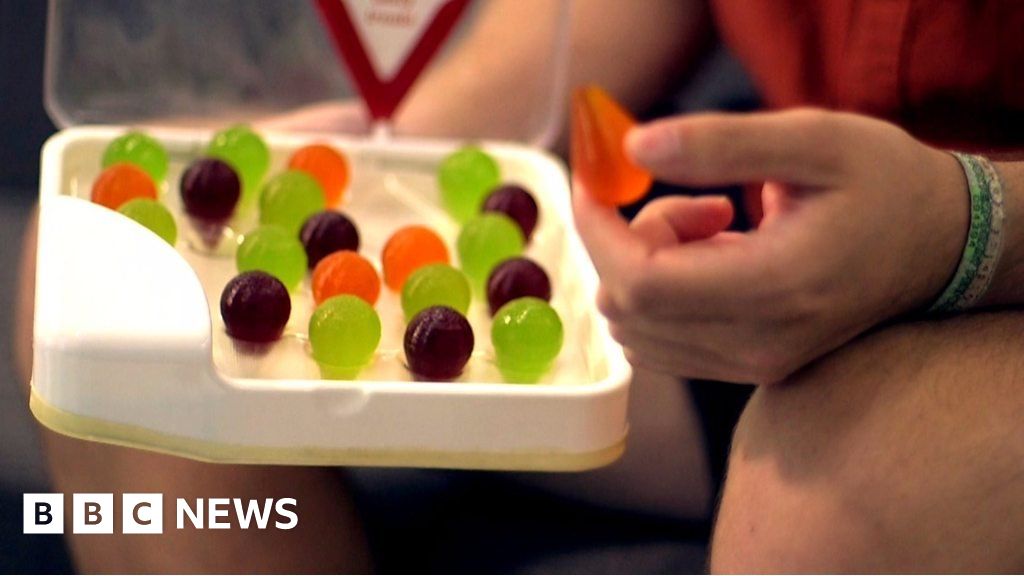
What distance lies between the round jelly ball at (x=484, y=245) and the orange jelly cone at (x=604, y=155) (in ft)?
0.55

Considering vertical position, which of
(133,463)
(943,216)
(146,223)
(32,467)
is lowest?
(32,467)

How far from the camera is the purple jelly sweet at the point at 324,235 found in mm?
663

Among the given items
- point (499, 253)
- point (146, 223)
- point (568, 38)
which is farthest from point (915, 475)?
point (568, 38)

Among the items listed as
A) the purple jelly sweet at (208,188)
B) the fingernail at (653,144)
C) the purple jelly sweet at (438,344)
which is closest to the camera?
the fingernail at (653,144)

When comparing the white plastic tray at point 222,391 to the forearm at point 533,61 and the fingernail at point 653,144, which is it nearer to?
the fingernail at point 653,144

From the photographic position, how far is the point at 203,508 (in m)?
0.65

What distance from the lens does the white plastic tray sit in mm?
516

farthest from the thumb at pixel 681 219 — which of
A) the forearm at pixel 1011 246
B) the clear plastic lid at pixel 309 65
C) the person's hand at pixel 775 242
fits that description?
the clear plastic lid at pixel 309 65

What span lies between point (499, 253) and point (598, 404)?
15 cm

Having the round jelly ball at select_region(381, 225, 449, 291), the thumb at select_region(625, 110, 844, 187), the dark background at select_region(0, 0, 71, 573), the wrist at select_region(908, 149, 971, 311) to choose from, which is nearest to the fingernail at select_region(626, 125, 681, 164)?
the thumb at select_region(625, 110, 844, 187)

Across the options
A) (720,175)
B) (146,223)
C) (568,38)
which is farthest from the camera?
(568,38)

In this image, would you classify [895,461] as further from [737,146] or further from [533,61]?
[533,61]

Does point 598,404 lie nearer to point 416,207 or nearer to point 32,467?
point 416,207

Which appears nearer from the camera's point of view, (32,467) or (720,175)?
(720,175)
